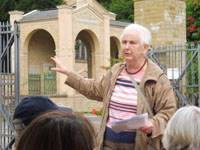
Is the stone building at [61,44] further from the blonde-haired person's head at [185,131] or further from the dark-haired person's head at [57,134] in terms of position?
the dark-haired person's head at [57,134]

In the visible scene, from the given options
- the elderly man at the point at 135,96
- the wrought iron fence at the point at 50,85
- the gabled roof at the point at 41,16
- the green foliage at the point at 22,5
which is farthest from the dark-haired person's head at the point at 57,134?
the green foliage at the point at 22,5

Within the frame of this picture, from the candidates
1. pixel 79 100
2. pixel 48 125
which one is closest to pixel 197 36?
pixel 48 125

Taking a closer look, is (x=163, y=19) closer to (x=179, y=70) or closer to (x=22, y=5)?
(x=179, y=70)

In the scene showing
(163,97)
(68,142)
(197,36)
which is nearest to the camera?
(68,142)

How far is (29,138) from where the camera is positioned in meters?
2.01

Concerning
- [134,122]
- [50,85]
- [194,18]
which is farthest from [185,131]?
[50,85]

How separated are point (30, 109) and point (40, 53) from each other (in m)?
35.0

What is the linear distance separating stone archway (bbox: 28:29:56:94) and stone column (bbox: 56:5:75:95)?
345 centimetres

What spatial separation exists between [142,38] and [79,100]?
2812 cm

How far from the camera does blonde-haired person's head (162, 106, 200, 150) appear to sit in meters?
3.02

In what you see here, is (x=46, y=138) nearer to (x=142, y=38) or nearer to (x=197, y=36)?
(x=142, y=38)

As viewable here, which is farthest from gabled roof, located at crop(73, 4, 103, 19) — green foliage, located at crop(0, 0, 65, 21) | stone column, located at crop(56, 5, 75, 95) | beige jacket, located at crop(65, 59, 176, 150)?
beige jacket, located at crop(65, 59, 176, 150)

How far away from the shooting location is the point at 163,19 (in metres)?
11.5

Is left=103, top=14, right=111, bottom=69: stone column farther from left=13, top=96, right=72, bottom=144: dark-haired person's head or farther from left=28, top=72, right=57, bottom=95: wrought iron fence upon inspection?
left=13, top=96, right=72, bottom=144: dark-haired person's head
